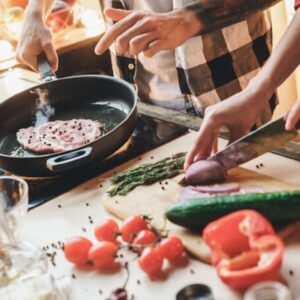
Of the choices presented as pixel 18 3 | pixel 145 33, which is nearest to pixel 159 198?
pixel 145 33

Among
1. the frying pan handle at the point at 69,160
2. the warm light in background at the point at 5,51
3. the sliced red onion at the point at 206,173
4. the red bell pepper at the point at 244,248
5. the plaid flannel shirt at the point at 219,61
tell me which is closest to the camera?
the red bell pepper at the point at 244,248

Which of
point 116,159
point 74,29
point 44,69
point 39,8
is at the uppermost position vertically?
point 39,8

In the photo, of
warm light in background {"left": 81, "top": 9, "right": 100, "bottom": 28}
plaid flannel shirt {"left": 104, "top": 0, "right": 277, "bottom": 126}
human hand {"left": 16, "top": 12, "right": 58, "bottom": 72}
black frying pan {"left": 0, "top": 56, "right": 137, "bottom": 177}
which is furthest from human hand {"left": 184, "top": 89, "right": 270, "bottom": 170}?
warm light in background {"left": 81, "top": 9, "right": 100, "bottom": 28}

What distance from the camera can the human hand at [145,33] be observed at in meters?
1.35

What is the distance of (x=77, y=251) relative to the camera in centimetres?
108

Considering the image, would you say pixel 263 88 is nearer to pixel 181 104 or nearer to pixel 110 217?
pixel 110 217

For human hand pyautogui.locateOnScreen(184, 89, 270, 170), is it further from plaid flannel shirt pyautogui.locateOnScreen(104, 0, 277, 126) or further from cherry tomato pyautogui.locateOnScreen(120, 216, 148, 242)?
plaid flannel shirt pyautogui.locateOnScreen(104, 0, 277, 126)

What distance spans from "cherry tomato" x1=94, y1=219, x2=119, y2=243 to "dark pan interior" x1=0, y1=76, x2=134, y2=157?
1.80 feet

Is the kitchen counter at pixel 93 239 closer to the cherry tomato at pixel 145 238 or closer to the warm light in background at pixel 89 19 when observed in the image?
the cherry tomato at pixel 145 238

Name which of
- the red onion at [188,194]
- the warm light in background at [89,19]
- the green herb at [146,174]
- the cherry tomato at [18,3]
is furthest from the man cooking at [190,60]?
the cherry tomato at [18,3]

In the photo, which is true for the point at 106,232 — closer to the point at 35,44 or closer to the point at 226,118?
the point at 226,118

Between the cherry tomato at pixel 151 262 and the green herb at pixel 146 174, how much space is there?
26 centimetres

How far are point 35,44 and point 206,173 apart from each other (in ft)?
2.74

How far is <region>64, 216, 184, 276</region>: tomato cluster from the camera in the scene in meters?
1.01
